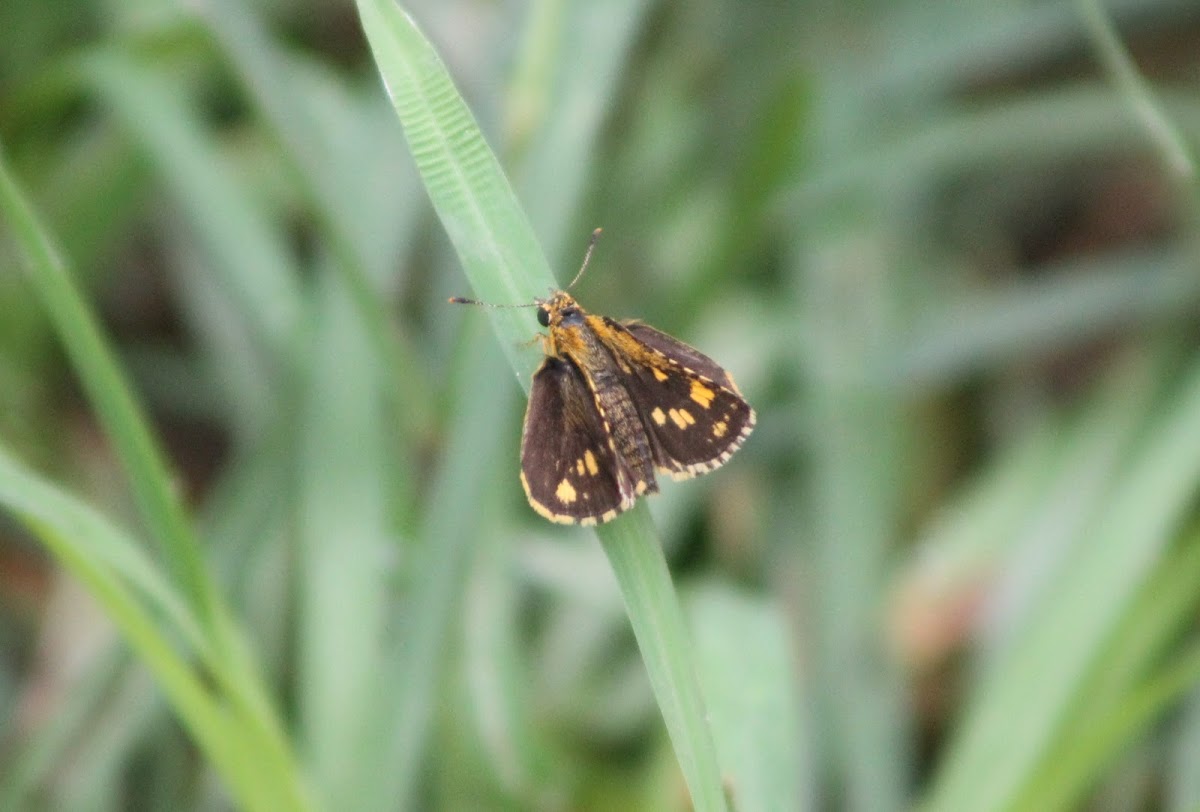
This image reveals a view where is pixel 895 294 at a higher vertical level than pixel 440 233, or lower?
lower

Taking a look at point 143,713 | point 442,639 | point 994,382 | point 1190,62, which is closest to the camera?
point 442,639

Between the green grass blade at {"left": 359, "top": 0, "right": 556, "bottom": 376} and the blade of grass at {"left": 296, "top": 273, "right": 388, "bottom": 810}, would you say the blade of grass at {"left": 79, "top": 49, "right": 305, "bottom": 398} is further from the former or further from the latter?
the green grass blade at {"left": 359, "top": 0, "right": 556, "bottom": 376}

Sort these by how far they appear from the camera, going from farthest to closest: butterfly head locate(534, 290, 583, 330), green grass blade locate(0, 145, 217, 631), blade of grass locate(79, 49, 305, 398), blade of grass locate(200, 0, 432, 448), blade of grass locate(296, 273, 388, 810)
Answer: blade of grass locate(79, 49, 305, 398) < blade of grass locate(296, 273, 388, 810) < blade of grass locate(200, 0, 432, 448) < butterfly head locate(534, 290, 583, 330) < green grass blade locate(0, 145, 217, 631)

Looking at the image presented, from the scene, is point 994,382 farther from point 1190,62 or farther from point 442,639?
point 442,639

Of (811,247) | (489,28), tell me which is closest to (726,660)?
(811,247)

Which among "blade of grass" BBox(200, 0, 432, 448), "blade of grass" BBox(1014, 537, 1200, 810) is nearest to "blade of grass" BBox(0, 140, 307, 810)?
Answer: "blade of grass" BBox(200, 0, 432, 448)

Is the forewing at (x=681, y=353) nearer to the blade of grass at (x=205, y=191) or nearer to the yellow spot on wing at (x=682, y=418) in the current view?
the yellow spot on wing at (x=682, y=418)

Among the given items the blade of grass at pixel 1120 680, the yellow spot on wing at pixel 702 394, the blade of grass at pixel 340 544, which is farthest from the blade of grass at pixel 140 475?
Answer: the blade of grass at pixel 1120 680
